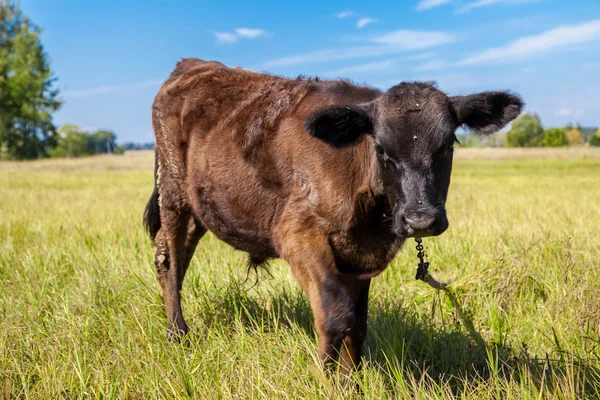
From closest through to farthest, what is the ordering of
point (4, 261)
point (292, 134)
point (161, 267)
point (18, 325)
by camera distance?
point (292, 134)
point (18, 325)
point (161, 267)
point (4, 261)

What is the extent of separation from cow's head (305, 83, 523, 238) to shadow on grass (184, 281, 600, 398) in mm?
859

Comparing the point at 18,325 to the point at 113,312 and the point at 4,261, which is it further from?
the point at 4,261

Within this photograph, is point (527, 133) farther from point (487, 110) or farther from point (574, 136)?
point (487, 110)

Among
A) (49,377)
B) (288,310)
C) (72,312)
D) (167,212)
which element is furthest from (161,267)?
(49,377)

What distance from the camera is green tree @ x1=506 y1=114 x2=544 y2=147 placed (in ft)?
377

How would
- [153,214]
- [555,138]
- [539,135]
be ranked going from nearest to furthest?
1. [153,214]
2. [555,138]
3. [539,135]

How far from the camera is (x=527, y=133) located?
117m

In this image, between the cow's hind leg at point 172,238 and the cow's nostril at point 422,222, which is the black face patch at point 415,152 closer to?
the cow's nostril at point 422,222

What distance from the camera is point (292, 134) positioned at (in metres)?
3.62

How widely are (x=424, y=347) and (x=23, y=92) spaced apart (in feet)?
186

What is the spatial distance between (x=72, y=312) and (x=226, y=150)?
6.12 ft

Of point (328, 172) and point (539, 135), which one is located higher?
point (539, 135)

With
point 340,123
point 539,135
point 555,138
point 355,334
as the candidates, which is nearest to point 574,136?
point 539,135

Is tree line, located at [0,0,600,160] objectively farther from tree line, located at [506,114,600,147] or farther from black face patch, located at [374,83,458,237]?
tree line, located at [506,114,600,147]
